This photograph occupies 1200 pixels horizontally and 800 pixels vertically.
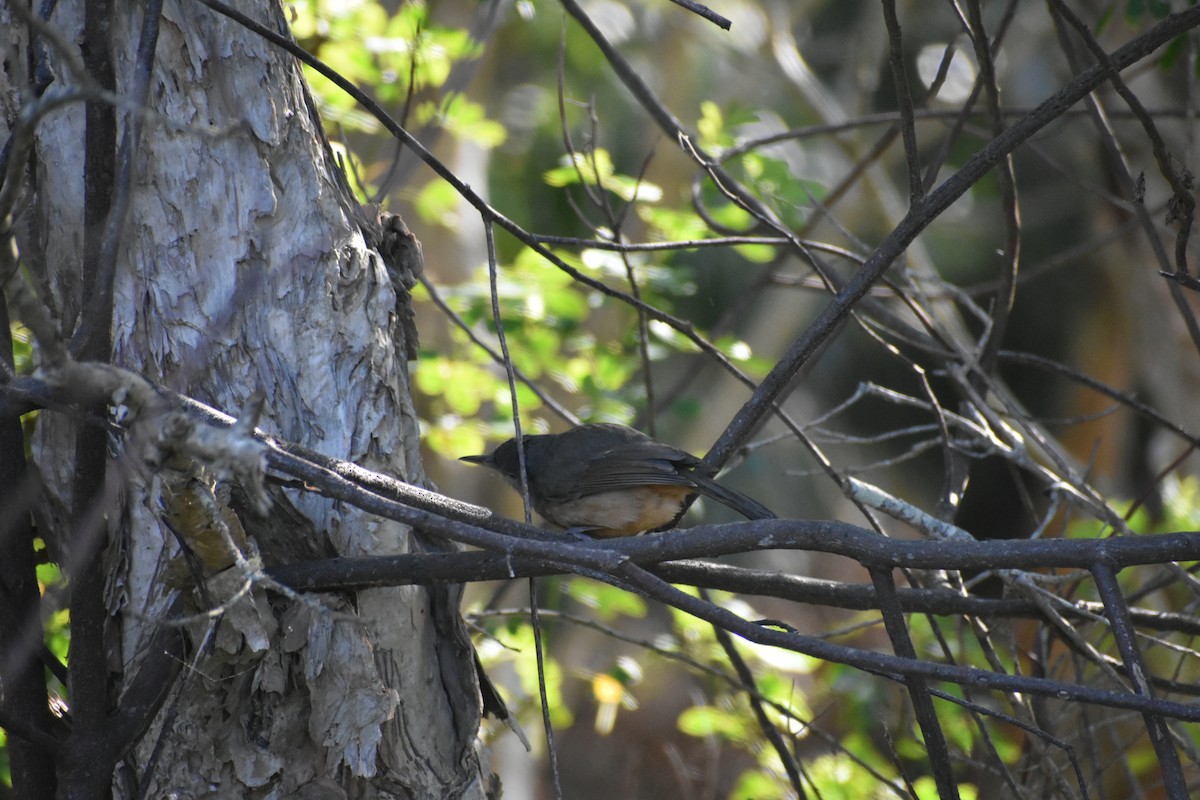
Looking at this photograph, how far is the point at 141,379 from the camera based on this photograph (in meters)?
1.79

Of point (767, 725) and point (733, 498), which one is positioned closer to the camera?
point (767, 725)

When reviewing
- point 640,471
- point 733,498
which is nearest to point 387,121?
point 733,498

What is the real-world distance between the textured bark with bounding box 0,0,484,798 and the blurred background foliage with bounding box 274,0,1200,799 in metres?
0.58

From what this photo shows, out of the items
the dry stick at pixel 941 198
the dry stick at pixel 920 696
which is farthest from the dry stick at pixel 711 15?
the dry stick at pixel 920 696

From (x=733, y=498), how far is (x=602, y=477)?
1024 mm

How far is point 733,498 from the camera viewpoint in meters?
3.65

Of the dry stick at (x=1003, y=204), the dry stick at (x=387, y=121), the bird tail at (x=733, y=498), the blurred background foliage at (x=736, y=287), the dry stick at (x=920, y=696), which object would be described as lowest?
the dry stick at (x=920, y=696)

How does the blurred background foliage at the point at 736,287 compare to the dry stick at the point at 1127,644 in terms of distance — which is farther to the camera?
the blurred background foliage at the point at 736,287

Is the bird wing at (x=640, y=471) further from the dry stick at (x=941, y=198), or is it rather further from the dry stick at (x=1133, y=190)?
the dry stick at (x=1133, y=190)

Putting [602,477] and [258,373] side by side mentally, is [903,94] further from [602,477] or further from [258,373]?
[602,477]

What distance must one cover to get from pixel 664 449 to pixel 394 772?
1951 millimetres

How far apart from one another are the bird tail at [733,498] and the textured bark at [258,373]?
1.09 metres

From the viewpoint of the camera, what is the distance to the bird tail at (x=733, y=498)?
345 centimetres

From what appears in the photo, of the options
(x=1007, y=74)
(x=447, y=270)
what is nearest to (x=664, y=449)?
(x=447, y=270)
